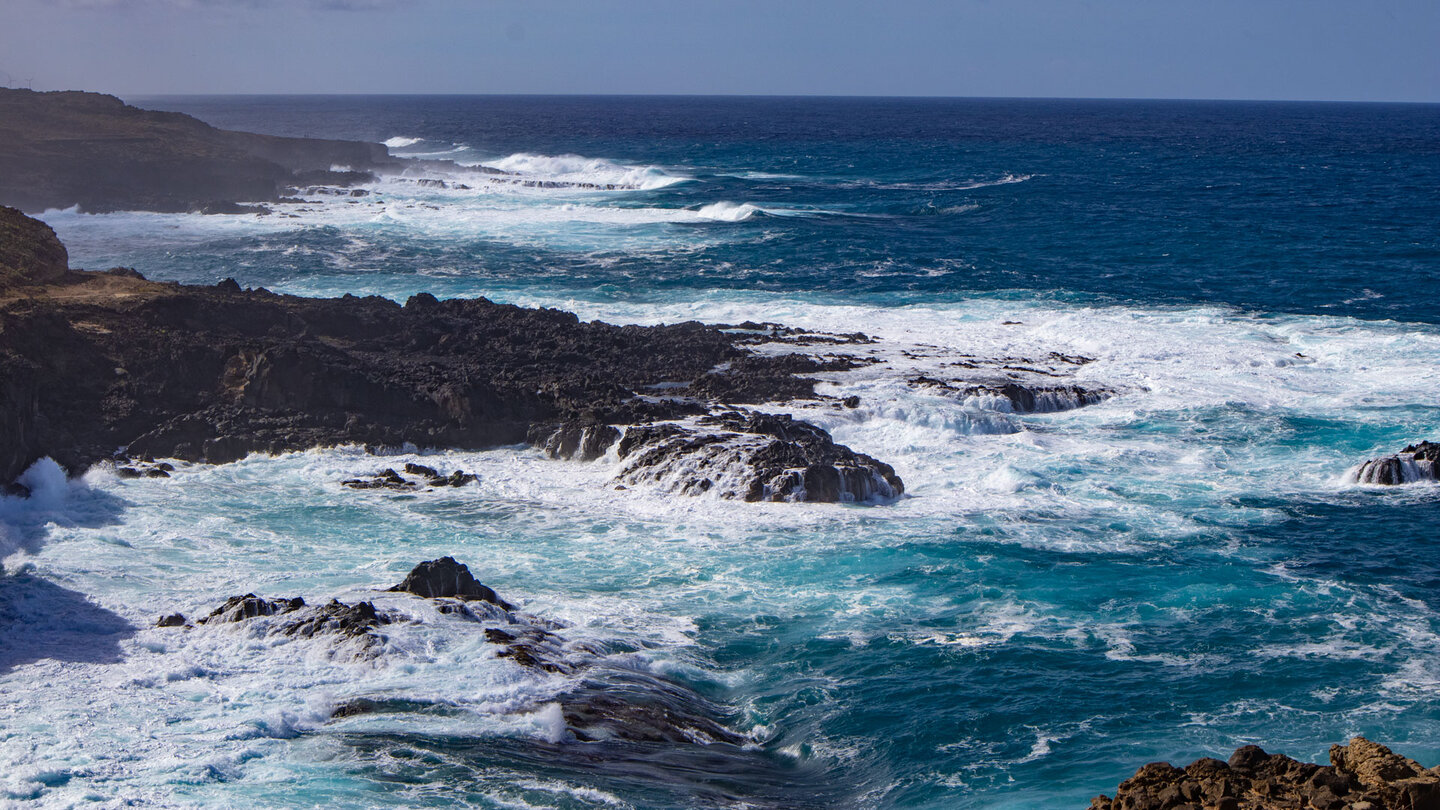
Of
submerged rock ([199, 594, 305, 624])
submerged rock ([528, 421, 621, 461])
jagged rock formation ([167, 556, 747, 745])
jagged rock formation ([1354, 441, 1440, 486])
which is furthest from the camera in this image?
submerged rock ([528, 421, 621, 461])

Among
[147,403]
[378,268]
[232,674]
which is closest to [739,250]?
[378,268]

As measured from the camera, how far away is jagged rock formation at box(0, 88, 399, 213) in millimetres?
62844

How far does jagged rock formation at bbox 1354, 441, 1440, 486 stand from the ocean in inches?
14.8

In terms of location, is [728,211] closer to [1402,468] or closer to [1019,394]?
[1019,394]

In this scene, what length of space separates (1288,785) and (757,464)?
48.0 ft

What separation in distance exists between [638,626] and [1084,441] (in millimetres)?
13446

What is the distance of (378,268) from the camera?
47719 mm

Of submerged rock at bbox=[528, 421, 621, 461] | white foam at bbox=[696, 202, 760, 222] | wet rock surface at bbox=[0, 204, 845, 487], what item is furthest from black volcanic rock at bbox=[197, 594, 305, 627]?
white foam at bbox=[696, 202, 760, 222]

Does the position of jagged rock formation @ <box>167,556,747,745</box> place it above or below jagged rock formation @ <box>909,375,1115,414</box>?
below

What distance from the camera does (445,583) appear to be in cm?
1784

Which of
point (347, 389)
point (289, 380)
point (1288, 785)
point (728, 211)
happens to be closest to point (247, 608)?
point (289, 380)

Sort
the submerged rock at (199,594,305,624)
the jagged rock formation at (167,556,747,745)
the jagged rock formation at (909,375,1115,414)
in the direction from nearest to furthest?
1. the jagged rock formation at (167,556,747,745)
2. the submerged rock at (199,594,305,624)
3. the jagged rock formation at (909,375,1115,414)

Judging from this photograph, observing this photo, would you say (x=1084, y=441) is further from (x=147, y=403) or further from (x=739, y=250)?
(x=739, y=250)

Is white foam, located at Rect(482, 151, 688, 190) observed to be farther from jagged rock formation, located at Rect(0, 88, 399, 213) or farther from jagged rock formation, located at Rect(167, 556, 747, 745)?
jagged rock formation, located at Rect(167, 556, 747, 745)
